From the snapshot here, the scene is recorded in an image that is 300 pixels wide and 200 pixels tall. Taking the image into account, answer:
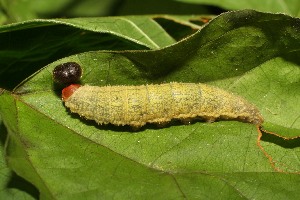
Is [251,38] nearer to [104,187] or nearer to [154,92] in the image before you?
[154,92]

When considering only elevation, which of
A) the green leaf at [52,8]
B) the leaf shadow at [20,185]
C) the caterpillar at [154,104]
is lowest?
the leaf shadow at [20,185]

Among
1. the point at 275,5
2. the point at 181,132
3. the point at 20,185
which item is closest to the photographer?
the point at 20,185

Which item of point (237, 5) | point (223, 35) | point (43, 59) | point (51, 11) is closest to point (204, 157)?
point (223, 35)

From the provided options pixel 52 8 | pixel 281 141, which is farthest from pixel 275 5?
pixel 52 8

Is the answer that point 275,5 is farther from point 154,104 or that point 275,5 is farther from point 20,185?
point 20,185

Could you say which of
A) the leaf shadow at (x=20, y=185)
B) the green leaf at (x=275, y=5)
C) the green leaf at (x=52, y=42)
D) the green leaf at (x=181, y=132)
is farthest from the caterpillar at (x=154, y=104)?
the green leaf at (x=275, y=5)

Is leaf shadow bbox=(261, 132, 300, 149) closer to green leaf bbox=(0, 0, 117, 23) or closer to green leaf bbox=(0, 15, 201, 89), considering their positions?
green leaf bbox=(0, 15, 201, 89)

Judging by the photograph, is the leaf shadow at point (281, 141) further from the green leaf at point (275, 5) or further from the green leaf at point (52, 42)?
the green leaf at point (275, 5)
